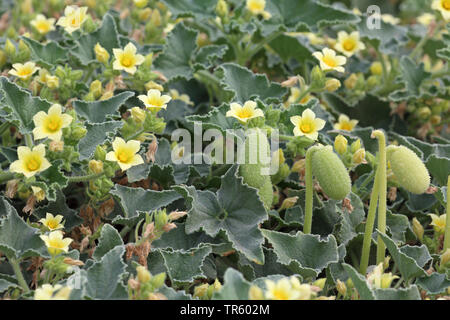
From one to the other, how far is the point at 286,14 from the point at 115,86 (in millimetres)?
675

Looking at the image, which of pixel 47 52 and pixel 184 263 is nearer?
pixel 184 263

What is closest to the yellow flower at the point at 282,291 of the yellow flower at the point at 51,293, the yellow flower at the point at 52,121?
the yellow flower at the point at 51,293

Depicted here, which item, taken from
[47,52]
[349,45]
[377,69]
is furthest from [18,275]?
[377,69]

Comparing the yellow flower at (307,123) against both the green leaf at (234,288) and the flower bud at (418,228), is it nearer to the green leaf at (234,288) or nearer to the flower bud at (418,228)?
the flower bud at (418,228)

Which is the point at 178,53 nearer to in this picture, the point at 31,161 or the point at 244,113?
the point at 244,113

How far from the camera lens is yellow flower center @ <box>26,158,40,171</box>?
1386mm

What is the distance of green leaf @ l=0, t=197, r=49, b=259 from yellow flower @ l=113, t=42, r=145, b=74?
0.52m

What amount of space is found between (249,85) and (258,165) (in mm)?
404

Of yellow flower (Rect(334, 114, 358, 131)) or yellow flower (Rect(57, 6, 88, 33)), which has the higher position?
yellow flower (Rect(57, 6, 88, 33))

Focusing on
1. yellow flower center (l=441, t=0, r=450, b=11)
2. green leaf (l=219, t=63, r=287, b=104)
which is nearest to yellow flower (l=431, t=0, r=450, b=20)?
yellow flower center (l=441, t=0, r=450, b=11)

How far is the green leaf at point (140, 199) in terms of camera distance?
4.88ft

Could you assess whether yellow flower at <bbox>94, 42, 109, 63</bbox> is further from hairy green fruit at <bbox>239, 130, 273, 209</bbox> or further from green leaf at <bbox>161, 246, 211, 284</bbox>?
green leaf at <bbox>161, 246, 211, 284</bbox>

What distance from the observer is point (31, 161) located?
1388 millimetres

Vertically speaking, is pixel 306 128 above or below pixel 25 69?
below
